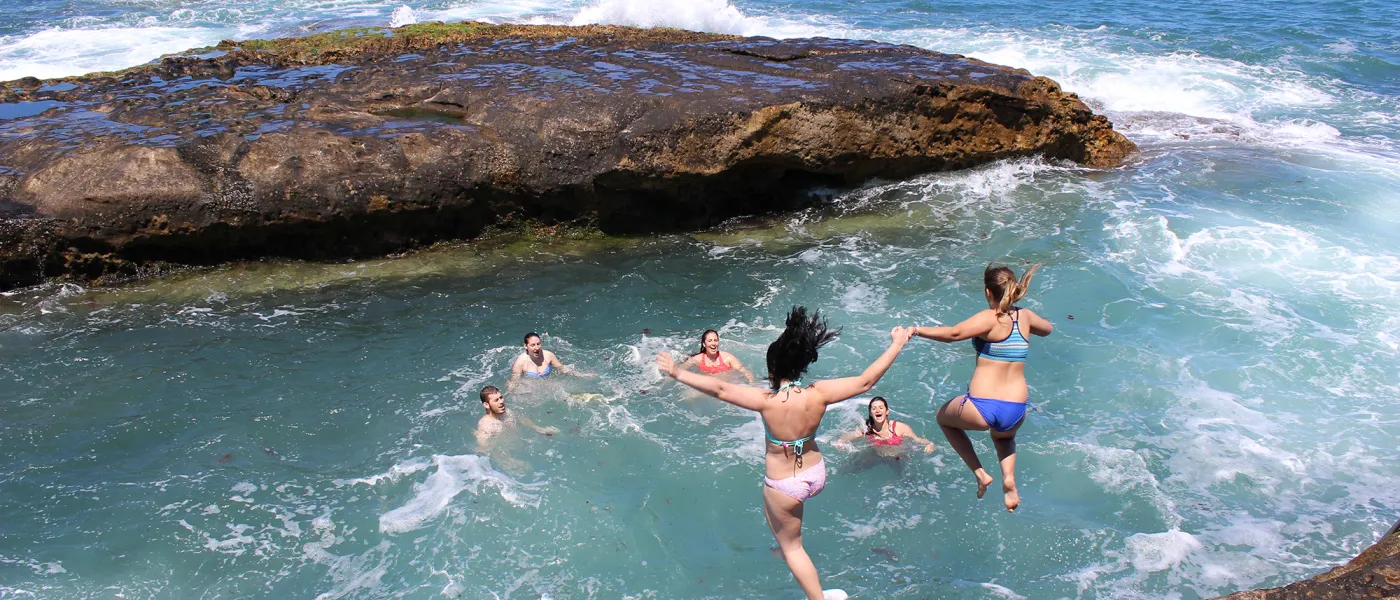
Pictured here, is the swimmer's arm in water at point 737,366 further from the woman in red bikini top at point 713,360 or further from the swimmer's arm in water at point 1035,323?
the swimmer's arm in water at point 1035,323

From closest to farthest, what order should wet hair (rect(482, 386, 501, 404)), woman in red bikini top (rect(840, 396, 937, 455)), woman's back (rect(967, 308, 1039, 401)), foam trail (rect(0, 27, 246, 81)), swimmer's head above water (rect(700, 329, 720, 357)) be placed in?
1. woman's back (rect(967, 308, 1039, 401))
2. woman in red bikini top (rect(840, 396, 937, 455))
3. wet hair (rect(482, 386, 501, 404))
4. swimmer's head above water (rect(700, 329, 720, 357))
5. foam trail (rect(0, 27, 246, 81))

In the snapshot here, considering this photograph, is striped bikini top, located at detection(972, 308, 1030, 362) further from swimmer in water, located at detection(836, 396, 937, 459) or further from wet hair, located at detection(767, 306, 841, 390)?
swimmer in water, located at detection(836, 396, 937, 459)

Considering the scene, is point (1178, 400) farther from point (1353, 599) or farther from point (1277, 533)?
point (1353, 599)

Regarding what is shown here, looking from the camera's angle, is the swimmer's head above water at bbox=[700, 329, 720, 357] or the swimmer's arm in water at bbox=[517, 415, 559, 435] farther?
the swimmer's head above water at bbox=[700, 329, 720, 357]

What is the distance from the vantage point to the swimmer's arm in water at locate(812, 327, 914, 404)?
443 cm

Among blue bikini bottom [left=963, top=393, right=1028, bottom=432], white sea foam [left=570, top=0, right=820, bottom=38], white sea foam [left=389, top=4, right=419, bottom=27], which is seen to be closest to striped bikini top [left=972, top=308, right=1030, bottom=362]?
blue bikini bottom [left=963, top=393, right=1028, bottom=432]

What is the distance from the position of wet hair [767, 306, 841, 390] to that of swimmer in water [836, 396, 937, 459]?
2882 mm

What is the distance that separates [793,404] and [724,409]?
3512 millimetres

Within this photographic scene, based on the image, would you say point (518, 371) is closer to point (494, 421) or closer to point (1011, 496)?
point (494, 421)

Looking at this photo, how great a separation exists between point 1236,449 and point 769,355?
4708 millimetres

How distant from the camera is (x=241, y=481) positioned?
703cm

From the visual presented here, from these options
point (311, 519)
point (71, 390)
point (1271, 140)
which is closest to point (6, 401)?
point (71, 390)

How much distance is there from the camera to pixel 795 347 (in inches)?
177

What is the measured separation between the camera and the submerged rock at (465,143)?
981 cm
